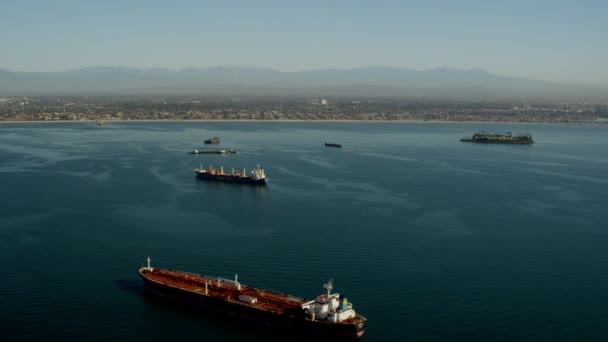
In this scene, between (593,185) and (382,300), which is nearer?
(382,300)

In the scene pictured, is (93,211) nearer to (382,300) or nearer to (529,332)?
(382,300)

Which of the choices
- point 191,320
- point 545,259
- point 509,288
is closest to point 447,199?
point 545,259

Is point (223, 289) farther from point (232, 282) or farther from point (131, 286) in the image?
point (131, 286)

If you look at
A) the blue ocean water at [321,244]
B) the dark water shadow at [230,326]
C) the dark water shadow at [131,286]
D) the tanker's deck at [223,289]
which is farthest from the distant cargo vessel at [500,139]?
the dark water shadow at [230,326]

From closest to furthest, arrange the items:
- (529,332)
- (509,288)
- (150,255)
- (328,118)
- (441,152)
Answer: (529,332) → (509,288) → (150,255) → (441,152) → (328,118)

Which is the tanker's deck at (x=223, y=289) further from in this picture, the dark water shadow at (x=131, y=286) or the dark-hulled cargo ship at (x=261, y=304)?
the dark water shadow at (x=131, y=286)

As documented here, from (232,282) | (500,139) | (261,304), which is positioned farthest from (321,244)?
(500,139)
